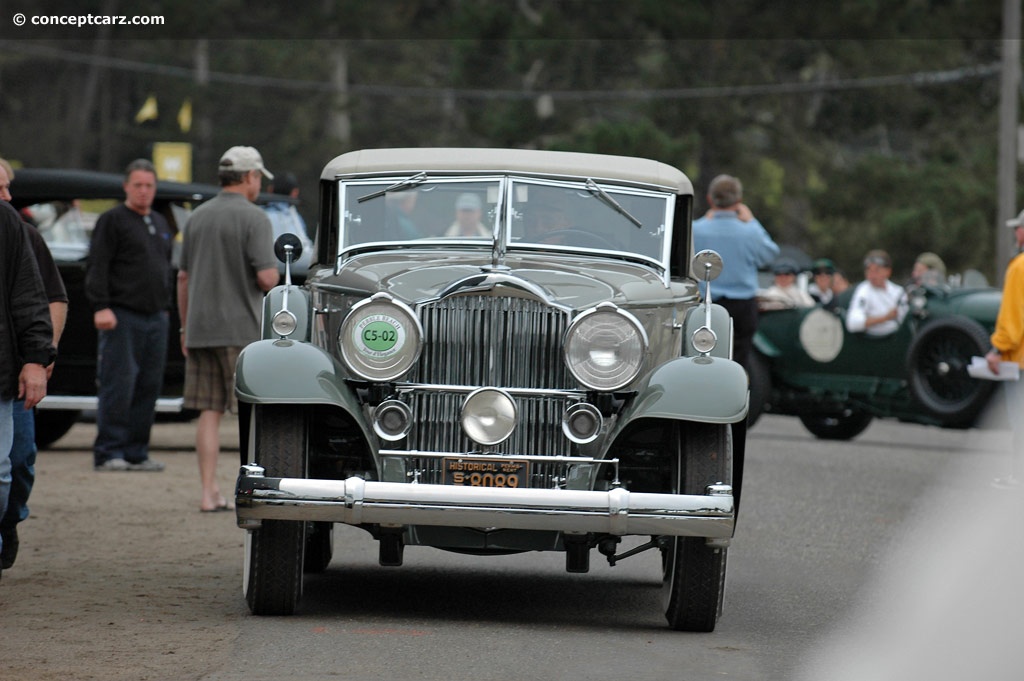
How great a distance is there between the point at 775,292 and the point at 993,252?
74.7 ft

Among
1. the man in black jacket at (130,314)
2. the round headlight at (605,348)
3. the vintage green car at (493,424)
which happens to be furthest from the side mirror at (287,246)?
the man in black jacket at (130,314)

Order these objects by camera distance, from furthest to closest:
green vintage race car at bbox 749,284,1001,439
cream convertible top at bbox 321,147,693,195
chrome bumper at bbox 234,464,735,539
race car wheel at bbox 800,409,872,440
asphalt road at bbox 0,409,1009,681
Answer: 1. race car wheel at bbox 800,409,872,440
2. green vintage race car at bbox 749,284,1001,439
3. cream convertible top at bbox 321,147,693,195
4. chrome bumper at bbox 234,464,735,539
5. asphalt road at bbox 0,409,1009,681

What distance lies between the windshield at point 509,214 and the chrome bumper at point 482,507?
5.55 feet

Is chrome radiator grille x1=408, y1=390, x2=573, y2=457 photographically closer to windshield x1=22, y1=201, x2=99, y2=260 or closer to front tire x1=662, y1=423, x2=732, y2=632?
front tire x1=662, y1=423, x2=732, y2=632

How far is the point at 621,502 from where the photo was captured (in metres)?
7.07

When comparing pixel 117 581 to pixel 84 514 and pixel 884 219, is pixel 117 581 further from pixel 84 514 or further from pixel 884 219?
pixel 884 219

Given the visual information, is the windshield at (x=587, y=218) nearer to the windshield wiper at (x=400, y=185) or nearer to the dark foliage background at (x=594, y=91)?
the windshield wiper at (x=400, y=185)

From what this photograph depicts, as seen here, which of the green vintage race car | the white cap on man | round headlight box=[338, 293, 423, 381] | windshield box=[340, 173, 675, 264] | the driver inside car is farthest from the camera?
the driver inside car

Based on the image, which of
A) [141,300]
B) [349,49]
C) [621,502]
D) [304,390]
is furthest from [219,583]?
[349,49]

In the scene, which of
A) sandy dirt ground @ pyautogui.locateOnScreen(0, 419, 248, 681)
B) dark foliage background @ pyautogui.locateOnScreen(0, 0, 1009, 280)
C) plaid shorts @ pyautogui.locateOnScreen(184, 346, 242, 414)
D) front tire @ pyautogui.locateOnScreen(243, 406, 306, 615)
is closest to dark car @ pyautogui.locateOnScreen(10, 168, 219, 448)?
sandy dirt ground @ pyautogui.locateOnScreen(0, 419, 248, 681)

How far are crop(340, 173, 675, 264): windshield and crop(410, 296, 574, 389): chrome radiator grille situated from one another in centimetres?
91

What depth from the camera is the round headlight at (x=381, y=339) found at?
748 centimetres

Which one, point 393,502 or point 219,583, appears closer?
point 393,502

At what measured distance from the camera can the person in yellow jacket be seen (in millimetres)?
12727
